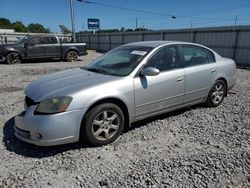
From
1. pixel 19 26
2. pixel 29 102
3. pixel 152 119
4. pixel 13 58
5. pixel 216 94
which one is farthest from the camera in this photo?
pixel 19 26

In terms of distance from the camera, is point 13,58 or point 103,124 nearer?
point 103,124

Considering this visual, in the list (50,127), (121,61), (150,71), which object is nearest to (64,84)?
(50,127)

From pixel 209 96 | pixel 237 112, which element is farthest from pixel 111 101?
pixel 237 112

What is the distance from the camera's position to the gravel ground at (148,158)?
8.58ft

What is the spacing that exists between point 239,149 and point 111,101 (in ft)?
6.53

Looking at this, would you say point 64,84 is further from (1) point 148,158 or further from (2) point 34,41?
(2) point 34,41

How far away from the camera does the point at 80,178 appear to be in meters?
2.66

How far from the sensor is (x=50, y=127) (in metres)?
2.92

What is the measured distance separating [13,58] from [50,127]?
11595 millimetres

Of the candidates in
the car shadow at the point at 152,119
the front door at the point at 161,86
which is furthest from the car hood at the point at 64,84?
the car shadow at the point at 152,119

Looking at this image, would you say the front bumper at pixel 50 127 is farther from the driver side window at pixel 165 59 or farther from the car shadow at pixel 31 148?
the driver side window at pixel 165 59

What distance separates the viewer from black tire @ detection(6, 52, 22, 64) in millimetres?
12715

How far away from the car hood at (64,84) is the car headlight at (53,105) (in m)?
0.07

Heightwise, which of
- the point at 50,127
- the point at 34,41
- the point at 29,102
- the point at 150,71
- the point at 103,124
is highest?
the point at 34,41
